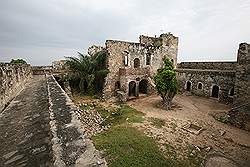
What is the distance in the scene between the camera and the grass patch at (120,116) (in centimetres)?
1047

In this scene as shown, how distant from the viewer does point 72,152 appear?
204cm

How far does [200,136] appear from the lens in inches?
359

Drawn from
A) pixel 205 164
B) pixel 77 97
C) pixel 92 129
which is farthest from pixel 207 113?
pixel 77 97

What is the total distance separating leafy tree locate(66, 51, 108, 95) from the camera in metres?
16.8

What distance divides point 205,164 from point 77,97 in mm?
11946

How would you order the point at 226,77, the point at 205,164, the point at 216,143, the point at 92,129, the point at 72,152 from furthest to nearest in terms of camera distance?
the point at 226,77
the point at 92,129
the point at 216,143
the point at 205,164
the point at 72,152

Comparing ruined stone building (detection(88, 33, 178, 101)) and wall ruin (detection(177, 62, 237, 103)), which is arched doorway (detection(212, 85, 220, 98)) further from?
ruined stone building (detection(88, 33, 178, 101))

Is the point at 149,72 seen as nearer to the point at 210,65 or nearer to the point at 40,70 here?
the point at 210,65

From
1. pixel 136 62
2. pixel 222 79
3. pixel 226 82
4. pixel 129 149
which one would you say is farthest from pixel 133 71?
pixel 129 149

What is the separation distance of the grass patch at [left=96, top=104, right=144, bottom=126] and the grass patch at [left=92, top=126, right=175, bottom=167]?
1.85 m

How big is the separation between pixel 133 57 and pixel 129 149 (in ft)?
43.2

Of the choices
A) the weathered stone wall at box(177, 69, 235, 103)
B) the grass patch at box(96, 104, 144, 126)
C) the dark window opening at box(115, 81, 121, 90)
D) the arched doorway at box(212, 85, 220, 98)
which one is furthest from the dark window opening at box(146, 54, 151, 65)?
the grass patch at box(96, 104, 144, 126)

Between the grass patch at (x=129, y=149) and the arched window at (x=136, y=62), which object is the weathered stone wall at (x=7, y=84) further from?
the arched window at (x=136, y=62)

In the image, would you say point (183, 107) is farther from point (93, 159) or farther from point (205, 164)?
point (93, 159)
